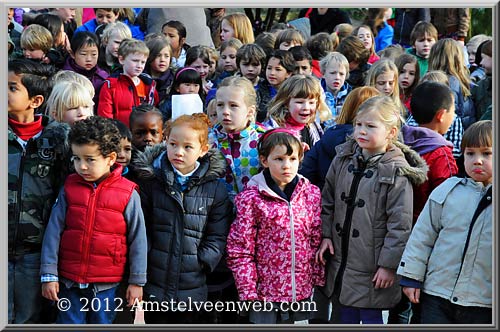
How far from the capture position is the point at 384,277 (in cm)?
484

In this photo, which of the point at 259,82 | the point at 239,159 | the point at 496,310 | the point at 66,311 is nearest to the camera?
the point at 496,310

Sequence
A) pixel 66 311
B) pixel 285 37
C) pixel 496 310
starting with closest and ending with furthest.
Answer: pixel 496 310 < pixel 66 311 < pixel 285 37

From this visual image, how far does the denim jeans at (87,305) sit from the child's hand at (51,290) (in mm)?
61

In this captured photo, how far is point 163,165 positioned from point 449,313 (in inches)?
74.1

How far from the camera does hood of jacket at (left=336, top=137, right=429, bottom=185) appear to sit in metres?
4.86

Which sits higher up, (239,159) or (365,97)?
(365,97)

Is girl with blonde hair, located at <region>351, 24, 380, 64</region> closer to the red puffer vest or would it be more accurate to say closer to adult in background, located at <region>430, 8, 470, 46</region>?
adult in background, located at <region>430, 8, 470, 46</region>

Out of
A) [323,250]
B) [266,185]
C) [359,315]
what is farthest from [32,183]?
[359,315]

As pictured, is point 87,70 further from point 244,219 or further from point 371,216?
point 371,216

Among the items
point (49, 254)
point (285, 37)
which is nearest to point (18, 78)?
point (49, 254)

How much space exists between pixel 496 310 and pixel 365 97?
166 centimetres

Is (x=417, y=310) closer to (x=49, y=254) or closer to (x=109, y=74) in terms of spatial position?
(x=49, y=254)

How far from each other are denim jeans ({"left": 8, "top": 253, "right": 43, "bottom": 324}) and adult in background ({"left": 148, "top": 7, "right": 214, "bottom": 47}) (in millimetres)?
5357

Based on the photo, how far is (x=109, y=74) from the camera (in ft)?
26.2
